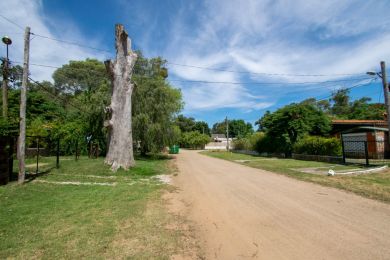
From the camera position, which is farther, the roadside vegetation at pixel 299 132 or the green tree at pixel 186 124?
the green tree at pixel 186 124

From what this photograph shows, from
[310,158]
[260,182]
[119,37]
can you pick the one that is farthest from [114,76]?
[310,158]

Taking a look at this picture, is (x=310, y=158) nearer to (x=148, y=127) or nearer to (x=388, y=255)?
(x=148, y=127)

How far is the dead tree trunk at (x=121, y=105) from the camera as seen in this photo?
496 inches

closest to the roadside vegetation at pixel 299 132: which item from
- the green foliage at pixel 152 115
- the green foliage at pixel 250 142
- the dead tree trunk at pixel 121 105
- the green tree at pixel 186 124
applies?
the green foliage at pixel 250 142

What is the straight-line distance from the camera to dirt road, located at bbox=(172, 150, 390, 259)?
351 cm

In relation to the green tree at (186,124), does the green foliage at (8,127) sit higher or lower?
lower

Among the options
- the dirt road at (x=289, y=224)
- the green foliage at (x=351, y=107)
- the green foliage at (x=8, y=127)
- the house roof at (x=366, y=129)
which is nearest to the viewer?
the dirt road at (x=289, y=224)

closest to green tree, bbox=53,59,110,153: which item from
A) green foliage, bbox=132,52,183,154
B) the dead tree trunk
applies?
green foliage, bbox=132,52,183,154

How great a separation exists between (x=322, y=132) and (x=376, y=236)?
827 inches

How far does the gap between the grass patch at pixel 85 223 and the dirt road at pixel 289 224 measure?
0.75 metres

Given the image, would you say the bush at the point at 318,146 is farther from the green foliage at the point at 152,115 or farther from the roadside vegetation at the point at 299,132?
the green foliage at the point at 152,115

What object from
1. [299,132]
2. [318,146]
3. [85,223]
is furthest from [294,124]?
[85,223]

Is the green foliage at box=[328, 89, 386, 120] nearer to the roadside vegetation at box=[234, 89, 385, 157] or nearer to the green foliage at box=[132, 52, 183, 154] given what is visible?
the roadside vegetation at box=[234, 89, 385, 157]

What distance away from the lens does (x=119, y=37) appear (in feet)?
43.1
